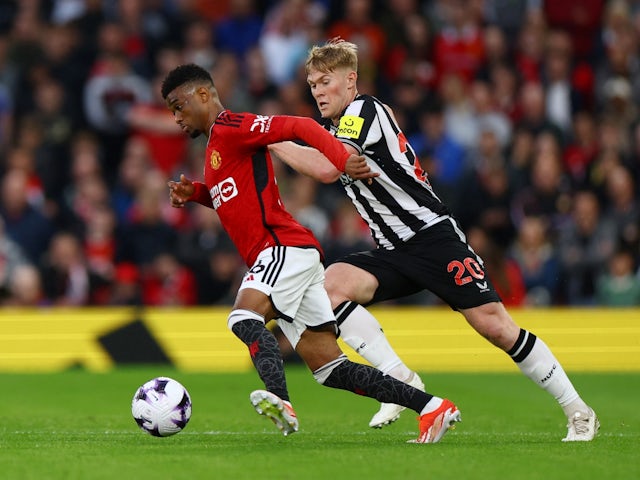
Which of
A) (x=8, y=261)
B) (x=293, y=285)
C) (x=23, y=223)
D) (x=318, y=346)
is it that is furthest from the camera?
(x=23, y=223)

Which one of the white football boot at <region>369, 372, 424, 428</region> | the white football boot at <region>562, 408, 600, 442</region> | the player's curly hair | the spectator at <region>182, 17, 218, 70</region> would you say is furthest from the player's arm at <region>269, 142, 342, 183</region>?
Answer: the spectator at <region>182, 17, 218, 70</region>

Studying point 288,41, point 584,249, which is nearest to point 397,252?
point 584,249

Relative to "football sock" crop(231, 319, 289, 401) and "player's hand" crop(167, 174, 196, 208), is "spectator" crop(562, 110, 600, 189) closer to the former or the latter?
"player's hand" crop(167, 174, 196, 208)

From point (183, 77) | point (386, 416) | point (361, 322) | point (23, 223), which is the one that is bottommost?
point (23, 223)

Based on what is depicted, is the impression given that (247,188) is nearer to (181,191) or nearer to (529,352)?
(181,191)

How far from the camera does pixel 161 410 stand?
7723 mm

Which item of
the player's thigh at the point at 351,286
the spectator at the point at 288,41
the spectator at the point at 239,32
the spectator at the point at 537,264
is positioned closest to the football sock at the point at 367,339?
the player's thigh at the point at 351,286

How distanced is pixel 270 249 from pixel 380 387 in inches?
40.8

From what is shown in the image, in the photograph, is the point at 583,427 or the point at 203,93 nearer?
the point at 203,93

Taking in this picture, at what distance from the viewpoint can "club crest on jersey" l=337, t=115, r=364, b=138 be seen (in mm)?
8008

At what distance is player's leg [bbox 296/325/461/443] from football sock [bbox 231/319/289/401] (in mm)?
433

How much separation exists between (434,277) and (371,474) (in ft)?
7.79

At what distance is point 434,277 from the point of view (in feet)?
27.5

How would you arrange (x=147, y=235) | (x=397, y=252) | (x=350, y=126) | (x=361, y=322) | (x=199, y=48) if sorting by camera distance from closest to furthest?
(x=350, y=126)
(x=397, y=252)
(x=361, y=322)
(x=147, y=235)
(x=199, y=48)
